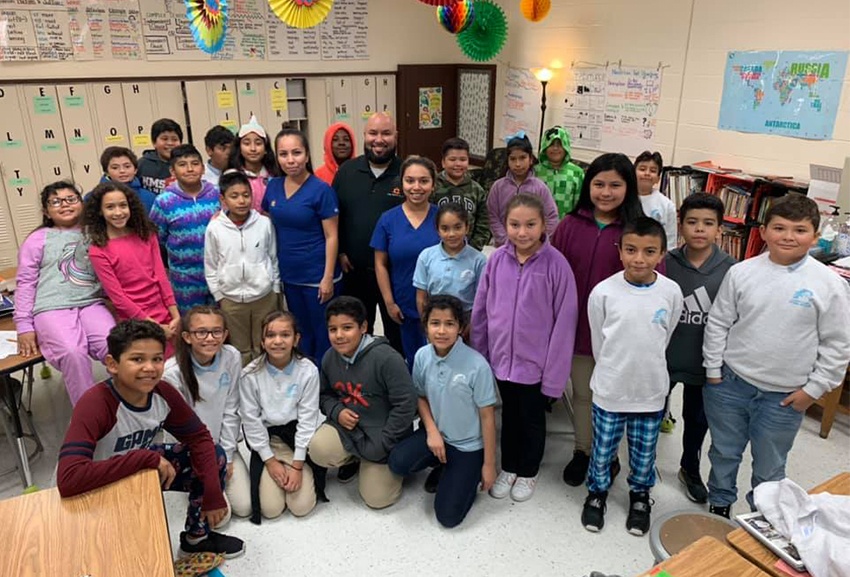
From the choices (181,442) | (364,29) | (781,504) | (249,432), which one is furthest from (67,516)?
(364,29)

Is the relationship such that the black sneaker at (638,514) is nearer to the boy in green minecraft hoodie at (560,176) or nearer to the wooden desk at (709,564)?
the wooden desk at (709,564)

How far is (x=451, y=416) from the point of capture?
2.33 m

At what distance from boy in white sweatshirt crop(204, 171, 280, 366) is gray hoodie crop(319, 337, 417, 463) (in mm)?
676

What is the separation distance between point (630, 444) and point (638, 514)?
0.91 feet

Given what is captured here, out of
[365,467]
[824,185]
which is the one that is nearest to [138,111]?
[365,467]

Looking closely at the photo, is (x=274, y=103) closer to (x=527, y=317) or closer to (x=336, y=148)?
(x=336, y=148)

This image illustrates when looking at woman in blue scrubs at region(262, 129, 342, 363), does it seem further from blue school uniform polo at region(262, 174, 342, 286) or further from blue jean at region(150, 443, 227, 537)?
blue jean at region(150, 443, 227, 537)

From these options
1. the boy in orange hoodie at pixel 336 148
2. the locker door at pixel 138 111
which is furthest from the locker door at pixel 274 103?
the boy in orange hoodie at pixel 336 148

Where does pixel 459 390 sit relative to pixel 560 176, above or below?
below

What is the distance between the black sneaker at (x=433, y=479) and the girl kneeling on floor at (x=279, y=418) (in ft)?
1.58

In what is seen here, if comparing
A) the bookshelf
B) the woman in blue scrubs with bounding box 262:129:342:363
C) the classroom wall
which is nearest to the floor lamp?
the classroom wall

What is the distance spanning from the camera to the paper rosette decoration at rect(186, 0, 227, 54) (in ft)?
8.47

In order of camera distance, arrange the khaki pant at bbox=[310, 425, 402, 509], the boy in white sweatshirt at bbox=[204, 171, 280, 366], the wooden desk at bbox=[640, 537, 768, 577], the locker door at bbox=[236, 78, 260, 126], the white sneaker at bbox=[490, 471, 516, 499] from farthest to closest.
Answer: the locker door at bbox=[236, 78, 260, 126]
the boy in white sweatshirt at bbox=[204, 171, 280, 366]
the white sneaker at bbox=[490, 471, 516, 499]
the khaki pant at bbox=[310, 425, 402, 509]
the wooden desk at bbox=[640, 537, 768, 577]

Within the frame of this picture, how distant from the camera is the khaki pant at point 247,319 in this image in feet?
9.55
